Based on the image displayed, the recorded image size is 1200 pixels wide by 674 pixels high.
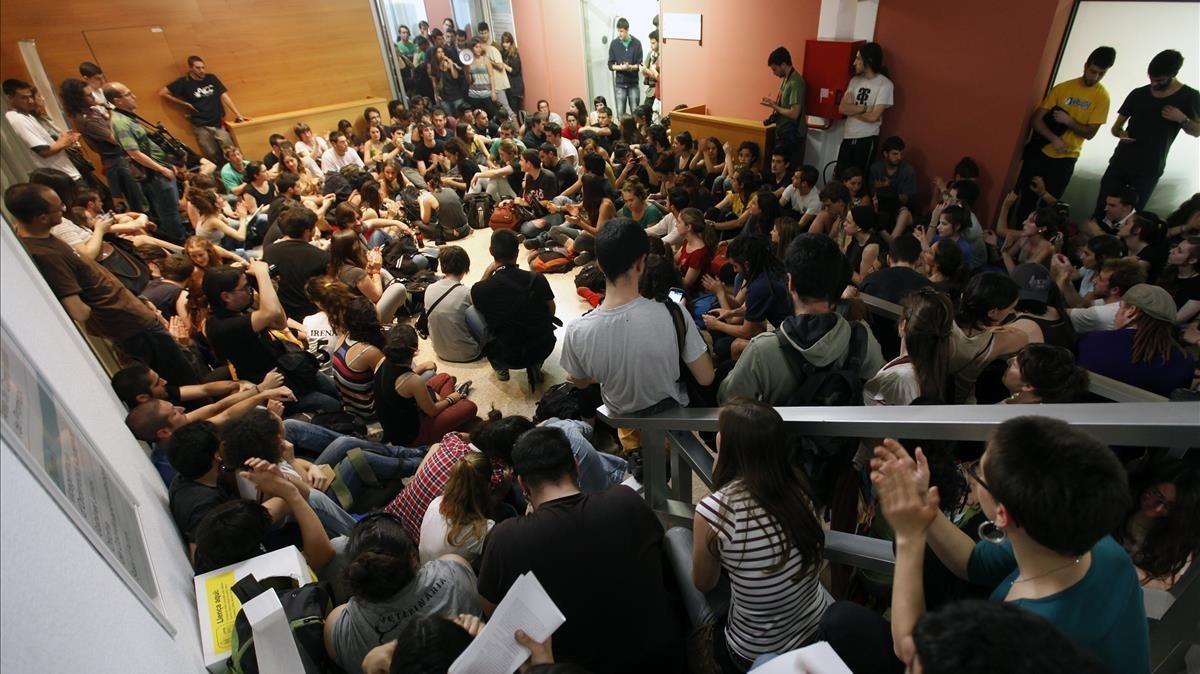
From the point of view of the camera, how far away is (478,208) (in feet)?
24.2

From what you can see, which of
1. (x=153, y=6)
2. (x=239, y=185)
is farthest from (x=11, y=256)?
(x=153, y=6)

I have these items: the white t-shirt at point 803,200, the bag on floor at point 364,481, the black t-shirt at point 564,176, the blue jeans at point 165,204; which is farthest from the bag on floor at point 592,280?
the blue jeans at point 165,204

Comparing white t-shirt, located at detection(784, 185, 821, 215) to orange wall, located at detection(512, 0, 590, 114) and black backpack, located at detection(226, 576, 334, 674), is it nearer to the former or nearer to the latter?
black backpack, located at detection(226, 576, 334, 674)

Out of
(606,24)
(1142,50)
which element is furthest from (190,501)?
(606,24)

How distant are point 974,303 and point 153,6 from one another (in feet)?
36.2

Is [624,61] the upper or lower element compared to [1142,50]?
lower

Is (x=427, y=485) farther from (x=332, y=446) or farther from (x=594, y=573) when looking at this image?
(x=594, y=573)

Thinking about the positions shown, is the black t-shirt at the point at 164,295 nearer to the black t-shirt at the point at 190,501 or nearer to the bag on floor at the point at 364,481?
the bag on floor at the point at 364,481

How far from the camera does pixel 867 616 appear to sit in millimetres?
1429

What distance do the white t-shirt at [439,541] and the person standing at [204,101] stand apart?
29.3 feet

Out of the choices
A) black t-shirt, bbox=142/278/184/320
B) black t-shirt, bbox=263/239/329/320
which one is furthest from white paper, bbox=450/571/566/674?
black t-shirt, bbox=142/278/184/320

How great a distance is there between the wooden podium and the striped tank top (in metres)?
5.17

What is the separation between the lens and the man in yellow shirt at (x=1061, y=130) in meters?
4.59

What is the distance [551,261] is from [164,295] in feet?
11.1
